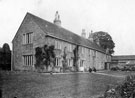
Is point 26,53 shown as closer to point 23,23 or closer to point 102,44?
point 23,23

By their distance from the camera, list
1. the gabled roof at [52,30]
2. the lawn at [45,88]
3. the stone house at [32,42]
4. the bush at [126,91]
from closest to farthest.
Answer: the bush at [126,91]
the lawn at [45,88]
the stone house at [32,42]
the gabled roof at [52,30]

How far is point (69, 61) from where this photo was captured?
32.2 metres

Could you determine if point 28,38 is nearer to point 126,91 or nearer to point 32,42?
point 32,42

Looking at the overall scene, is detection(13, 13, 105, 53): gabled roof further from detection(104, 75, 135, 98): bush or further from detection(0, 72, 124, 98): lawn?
detection(104, 75, 135, 98): bush

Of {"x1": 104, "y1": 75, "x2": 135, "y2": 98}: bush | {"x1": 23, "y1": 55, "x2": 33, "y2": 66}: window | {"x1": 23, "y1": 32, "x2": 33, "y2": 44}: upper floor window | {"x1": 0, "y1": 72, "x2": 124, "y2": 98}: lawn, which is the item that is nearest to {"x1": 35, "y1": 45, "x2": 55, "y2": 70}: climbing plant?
{"x1": 23, "y1": 55, "x2": 33, "y2": 66}: window

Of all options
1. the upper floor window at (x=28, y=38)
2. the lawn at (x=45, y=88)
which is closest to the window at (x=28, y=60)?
the upper floor window at (x=28, y=38)

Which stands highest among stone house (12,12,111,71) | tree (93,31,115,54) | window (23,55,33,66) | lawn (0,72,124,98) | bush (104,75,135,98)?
tree (93,31,115,54)

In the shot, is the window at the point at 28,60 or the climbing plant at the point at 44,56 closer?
the climbing plant at the point at 44,56

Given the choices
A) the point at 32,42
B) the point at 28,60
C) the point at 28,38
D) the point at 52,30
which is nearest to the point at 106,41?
the point at 52,30

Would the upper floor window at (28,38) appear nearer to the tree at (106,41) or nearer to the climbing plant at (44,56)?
the climbing plant at (44,56)

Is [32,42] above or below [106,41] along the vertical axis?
below

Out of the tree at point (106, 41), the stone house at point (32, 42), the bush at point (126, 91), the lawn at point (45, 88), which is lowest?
the lawn at point (45, 88)

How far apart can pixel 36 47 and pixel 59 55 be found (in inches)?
178

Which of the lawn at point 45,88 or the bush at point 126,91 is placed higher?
the bush at point 126,91
